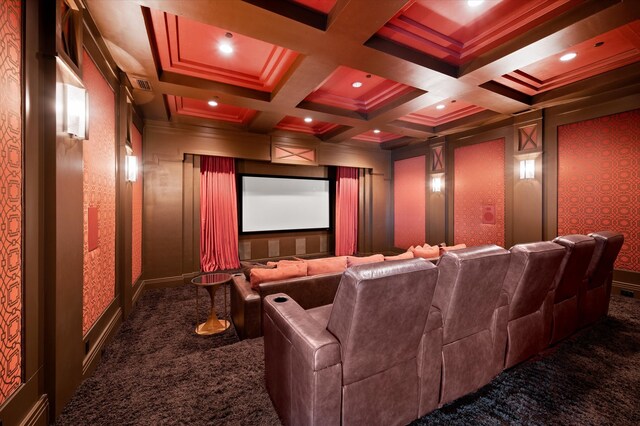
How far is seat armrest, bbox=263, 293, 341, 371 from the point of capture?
3.79 feet

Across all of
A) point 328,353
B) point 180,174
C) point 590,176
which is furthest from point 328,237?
point 328,353

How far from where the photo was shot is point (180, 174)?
470cm

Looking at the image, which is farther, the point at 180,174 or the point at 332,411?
the point at 180,174

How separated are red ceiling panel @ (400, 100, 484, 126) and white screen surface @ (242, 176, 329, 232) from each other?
8.57 feet

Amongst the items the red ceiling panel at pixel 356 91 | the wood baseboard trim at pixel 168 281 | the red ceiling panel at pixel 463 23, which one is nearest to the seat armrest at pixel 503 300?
the red ceiling panel at pixel 463 23

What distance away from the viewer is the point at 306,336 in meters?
1.23

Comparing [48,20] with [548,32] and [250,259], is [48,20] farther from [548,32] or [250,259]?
[250,259]

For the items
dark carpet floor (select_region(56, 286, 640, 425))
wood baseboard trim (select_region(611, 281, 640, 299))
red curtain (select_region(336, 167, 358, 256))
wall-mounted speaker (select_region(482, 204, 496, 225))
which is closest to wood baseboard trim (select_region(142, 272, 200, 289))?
dark carpet floor (select_region(56, 286, 640, 425))

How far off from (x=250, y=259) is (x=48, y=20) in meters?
4.86

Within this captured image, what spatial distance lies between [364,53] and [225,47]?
145 cm

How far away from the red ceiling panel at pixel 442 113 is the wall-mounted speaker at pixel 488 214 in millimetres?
1742

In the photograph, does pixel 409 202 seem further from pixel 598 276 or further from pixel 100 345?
pixel 100 345

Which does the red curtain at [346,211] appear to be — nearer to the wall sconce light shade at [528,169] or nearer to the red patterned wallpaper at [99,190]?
the wall sconce light shade at [528,169]

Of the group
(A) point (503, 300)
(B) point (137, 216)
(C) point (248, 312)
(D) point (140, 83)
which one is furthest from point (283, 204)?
(A) point (503, 300)
